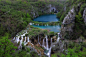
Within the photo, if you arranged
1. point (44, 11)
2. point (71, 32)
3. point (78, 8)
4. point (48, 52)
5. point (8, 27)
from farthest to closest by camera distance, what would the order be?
point (44, 11) → point (8, 27) → point (78, 8) → point (71, 32) → point (48, 52)

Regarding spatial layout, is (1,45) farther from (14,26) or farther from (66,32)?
(14,26)

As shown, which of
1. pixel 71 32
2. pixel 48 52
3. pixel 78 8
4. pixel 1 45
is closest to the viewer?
pixel 1 45

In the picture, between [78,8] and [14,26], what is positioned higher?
[78,8]

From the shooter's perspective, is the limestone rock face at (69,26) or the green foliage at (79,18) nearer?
the limestone rock face at (69,26)

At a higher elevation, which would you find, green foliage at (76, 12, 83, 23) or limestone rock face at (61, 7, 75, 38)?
green foliage at (76, 12, 83, 23)

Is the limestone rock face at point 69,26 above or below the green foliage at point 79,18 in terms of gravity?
below

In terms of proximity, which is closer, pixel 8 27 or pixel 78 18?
pixel 78 18

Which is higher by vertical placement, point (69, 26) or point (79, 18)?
point (79, 18)

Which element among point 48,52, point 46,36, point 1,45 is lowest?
point 48,52

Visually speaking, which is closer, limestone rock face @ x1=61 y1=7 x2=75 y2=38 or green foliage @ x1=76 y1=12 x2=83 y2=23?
limestone rock face @ x1=61 y1=7 x2=75 y2=38

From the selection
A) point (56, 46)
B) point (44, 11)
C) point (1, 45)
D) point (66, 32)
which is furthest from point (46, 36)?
point (44, 11)
